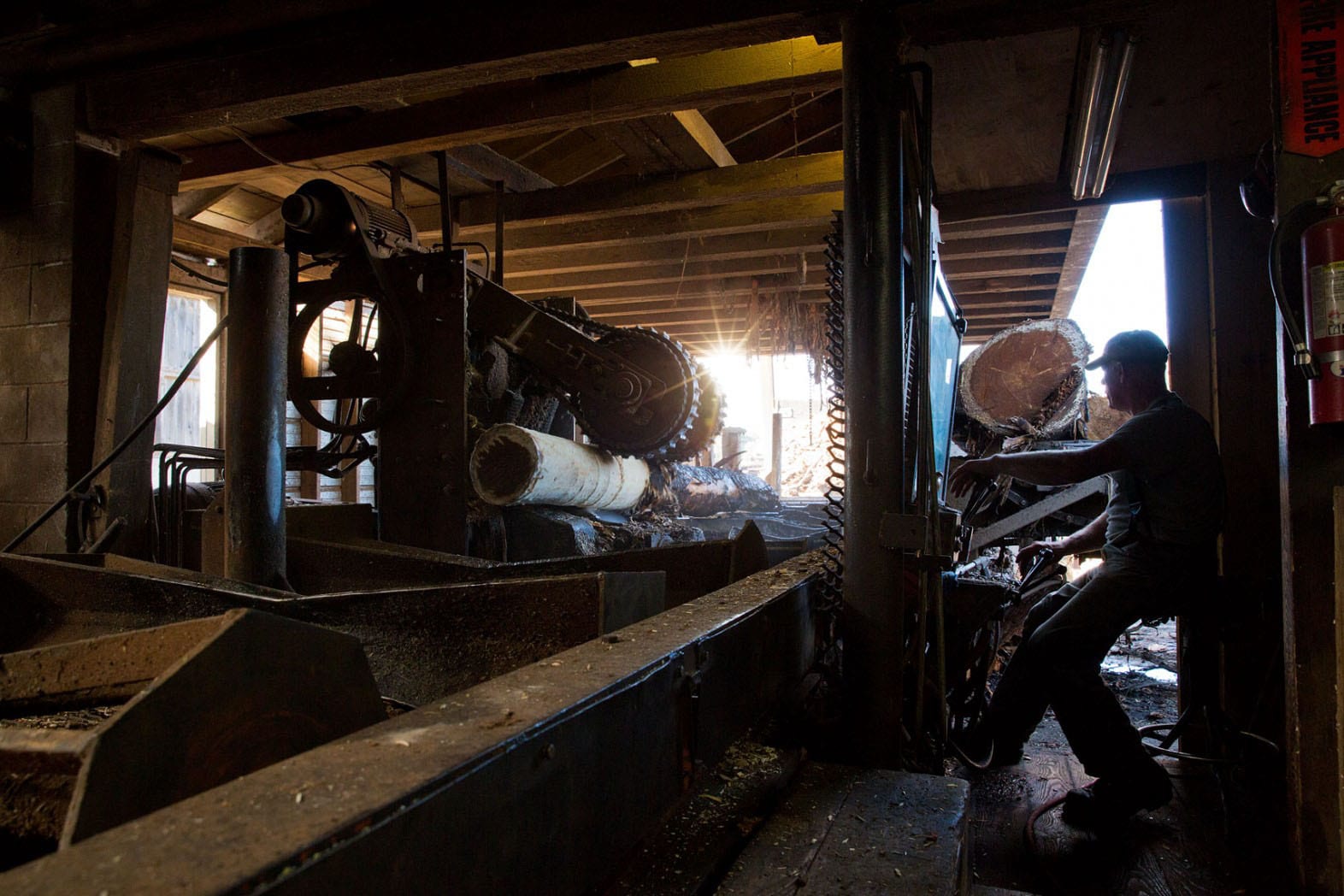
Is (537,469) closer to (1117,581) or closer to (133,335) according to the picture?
(133,335)

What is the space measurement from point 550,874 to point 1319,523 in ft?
8.53

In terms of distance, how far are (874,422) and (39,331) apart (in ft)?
13.5

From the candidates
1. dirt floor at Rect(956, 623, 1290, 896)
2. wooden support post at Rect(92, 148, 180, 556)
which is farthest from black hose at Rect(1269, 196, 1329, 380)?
wooden support post at Rect(92, 148, 180, 556)

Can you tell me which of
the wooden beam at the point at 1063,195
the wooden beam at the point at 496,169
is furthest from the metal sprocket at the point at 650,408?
the wooden beam at the point at 1063,195

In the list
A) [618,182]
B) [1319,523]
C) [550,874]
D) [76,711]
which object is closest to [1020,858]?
[1319,523]

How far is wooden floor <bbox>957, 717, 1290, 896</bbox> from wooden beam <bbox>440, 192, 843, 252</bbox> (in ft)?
12.2

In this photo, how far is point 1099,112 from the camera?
10.9 ft

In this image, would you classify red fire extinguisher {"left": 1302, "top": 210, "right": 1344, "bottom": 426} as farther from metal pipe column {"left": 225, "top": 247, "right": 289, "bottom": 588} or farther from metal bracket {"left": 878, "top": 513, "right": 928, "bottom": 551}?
metal pipe column {"left": 225, "top": 247, "right": 289, "bottom": 588}

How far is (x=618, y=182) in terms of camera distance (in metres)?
5.25

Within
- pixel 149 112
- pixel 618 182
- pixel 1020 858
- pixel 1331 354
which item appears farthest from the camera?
Answer: pixel 618 182

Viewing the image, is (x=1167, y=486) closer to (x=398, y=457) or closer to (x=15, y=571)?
(x=398, y=457)

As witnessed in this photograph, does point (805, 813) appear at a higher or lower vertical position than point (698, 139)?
lower

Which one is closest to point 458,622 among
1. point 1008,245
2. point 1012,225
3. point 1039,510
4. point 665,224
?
point 665,224

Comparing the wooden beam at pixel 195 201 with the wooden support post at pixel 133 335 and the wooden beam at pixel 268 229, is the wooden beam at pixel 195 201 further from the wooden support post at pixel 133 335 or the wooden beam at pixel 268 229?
the wooden support post at pixel 133 335
